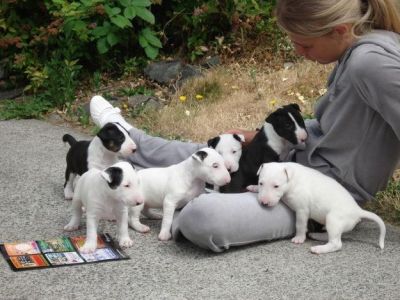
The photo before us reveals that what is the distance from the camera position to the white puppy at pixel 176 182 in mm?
3760

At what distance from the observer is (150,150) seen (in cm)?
473

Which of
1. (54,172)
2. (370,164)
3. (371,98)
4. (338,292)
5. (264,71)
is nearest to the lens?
(338,292)

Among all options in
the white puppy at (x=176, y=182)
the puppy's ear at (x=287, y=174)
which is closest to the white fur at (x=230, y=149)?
the white puppy at (x=176, y=182)

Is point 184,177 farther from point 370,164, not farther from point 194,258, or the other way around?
point 370,164

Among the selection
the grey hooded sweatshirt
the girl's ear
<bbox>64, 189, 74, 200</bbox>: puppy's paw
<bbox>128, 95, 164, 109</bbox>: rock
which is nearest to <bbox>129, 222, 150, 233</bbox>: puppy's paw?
<bbox>64, 189, 74, 200</bbox>: puppy's paw

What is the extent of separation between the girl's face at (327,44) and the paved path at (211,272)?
40.3 inches

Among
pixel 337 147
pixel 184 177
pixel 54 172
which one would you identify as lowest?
pixel 54 172

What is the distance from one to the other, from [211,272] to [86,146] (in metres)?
1.46

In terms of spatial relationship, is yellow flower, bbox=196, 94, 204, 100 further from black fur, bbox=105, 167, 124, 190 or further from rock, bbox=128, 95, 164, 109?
black fur, bbox=105, 167, 124, 190

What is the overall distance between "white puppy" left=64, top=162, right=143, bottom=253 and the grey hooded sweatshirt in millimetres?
1088

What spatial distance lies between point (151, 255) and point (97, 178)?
0.50 m

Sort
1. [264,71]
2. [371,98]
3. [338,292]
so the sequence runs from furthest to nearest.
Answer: [264,71] < [371,98] < [338,292]

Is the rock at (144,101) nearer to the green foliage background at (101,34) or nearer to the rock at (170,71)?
the rock at (170,71)

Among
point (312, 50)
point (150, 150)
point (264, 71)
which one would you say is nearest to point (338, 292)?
point (312, 50)
